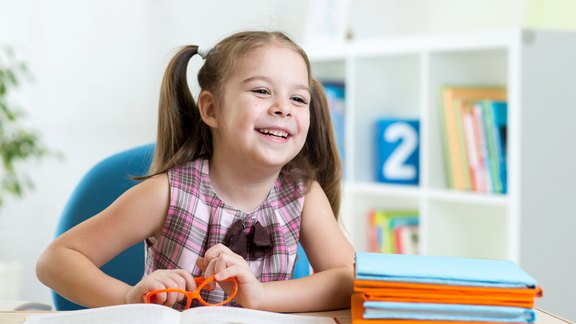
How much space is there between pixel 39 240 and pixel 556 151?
87.2 inches

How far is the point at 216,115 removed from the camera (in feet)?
4.27

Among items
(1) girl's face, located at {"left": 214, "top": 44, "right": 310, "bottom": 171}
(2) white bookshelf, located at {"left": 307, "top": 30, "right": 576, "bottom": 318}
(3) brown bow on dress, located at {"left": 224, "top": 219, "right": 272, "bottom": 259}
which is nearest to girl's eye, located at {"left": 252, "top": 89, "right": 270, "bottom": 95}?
(1) girl's face, located at {"left": 214, "top": 44, "right": 310, "bottom": 171}

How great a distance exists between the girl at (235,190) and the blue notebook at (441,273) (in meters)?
0.16

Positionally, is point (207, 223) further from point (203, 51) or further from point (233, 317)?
point (233, 317)

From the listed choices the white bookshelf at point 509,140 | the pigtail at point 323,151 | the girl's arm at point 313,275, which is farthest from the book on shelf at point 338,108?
the girl's arm at point 313,275

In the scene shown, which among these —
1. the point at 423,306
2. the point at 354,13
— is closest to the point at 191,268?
the point at 423,306

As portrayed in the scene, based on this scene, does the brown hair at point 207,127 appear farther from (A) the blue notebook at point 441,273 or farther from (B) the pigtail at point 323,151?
(A) the blue notebook at point 441,273

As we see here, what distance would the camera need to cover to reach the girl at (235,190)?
3.81ft

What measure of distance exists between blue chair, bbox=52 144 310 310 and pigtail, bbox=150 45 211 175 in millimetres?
223

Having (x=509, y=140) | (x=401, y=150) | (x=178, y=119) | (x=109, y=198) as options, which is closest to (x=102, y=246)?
(x=178, y=119)

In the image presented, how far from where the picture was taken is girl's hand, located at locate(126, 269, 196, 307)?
989 mm

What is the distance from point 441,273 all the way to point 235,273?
255 millimetres

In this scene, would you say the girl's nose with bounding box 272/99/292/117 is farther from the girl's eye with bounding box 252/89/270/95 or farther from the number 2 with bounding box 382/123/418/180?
the number 2 with bounding box 382/123/418/180

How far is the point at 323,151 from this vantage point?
142 centimetres
